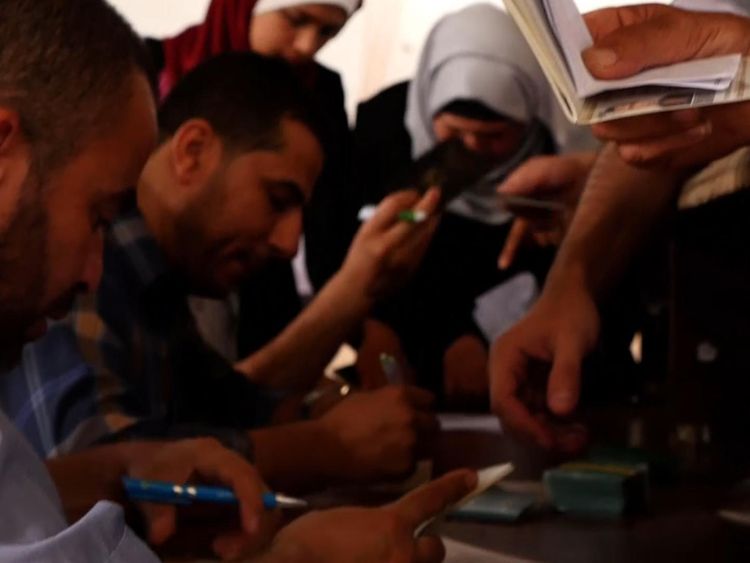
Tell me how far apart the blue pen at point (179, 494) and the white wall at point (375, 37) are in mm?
696

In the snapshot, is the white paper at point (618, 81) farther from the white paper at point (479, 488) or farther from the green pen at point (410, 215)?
the green pen at point (410, 215)

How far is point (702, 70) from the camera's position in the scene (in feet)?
2.85

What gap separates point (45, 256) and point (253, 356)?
660 mm

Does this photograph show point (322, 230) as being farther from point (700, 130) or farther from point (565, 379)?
point (700, 130)

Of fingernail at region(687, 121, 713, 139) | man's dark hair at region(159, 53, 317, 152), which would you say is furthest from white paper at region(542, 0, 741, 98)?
man's dark hair at region(159, 53, 317, 152)

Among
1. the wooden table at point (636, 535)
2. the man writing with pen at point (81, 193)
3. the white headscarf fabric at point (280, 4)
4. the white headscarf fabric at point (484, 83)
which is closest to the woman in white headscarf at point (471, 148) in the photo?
the white headscarf fabric at point (484, 83)

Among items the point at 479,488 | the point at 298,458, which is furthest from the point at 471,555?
the point at 298,458

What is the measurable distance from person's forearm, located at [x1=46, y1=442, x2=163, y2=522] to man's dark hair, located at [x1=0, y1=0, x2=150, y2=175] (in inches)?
12.5

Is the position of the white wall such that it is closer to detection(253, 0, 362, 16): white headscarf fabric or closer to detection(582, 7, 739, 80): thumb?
detection(253, 0, 362, 16): white headscarf fabric

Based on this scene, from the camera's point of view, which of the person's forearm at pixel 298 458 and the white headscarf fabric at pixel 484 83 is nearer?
the person's forearm at pixel 298 458

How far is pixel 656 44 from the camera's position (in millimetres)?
901

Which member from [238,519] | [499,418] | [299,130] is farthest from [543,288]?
[238,519]

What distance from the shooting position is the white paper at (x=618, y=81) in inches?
33.6

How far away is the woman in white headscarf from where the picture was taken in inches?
61.8
